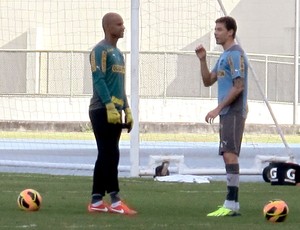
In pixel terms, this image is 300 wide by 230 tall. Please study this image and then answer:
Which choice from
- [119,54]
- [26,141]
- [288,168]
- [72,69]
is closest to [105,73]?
[119,54]

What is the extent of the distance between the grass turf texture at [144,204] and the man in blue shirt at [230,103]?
15.2 inches

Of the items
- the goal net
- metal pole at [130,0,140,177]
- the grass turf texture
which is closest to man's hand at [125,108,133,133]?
the grass turf texture

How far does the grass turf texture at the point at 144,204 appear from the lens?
9.81m

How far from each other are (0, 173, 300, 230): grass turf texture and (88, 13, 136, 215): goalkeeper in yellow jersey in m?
0.28

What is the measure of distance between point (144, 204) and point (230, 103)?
6.44 feet

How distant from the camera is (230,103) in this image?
410 inches

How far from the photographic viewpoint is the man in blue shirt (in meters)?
10.4

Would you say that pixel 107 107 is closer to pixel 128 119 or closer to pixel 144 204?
pixel 128 119

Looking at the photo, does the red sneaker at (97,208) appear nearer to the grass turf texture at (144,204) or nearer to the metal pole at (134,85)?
the grass turf texture at (144,204)

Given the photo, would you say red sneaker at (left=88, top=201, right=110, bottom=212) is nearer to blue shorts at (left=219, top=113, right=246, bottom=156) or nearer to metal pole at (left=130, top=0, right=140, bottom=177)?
blue shorts at (left=219, top=113, right=246, bottom=156)

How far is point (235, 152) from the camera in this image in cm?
1045

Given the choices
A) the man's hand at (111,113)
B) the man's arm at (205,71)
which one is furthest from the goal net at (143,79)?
the man's hand at (111,113)

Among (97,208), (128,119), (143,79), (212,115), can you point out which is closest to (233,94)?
(212,115)

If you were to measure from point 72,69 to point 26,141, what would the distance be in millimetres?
7108
